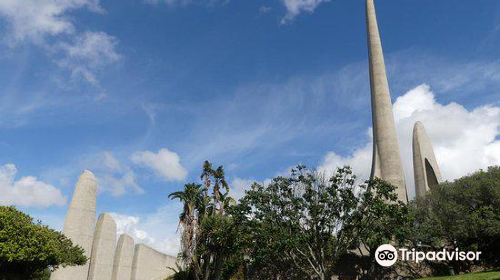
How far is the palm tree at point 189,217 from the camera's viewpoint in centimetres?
2834

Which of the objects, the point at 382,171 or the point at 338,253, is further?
the point at 382,171

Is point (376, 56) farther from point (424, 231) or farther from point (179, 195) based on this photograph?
point (179, 195)

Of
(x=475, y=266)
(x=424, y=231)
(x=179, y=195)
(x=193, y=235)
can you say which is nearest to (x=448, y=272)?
(x=475, y=266)

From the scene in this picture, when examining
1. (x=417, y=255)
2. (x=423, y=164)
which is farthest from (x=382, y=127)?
(x=417, y=255)

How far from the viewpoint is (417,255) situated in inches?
1185

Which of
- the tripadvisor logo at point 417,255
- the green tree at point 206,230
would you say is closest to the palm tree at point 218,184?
the green tree at point 206,230

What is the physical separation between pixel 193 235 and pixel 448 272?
2015 cm

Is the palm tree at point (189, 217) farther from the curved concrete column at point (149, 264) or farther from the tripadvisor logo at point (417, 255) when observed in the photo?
the tripadvisor logo at point (417, 255)

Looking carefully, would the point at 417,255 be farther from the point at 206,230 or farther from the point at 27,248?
the point at 27,248

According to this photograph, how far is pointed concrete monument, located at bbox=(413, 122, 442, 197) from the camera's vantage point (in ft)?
146

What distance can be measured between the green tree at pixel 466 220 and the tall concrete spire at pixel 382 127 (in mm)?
9522

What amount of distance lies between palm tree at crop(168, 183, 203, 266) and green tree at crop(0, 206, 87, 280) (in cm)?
727

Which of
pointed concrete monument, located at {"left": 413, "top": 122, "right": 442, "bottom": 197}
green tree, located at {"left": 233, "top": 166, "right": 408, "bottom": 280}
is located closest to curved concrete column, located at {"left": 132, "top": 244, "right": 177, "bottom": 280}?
green tree, located at {"left": 233, "top": 166, "right": 408, "bottom": 280}

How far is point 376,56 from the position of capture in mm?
45312
